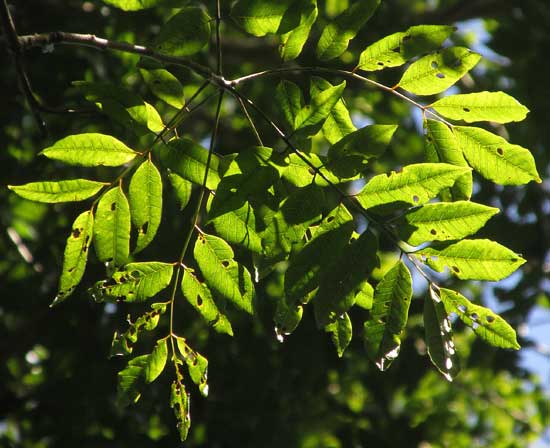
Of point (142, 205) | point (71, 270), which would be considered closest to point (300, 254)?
point (142, 205)

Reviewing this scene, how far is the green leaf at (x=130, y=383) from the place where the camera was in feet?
5.48

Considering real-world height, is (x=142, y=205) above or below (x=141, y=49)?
below

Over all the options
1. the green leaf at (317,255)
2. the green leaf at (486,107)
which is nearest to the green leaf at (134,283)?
the green leaf at (317,255)

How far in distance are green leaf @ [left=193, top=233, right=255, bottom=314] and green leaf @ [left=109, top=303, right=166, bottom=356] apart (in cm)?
17

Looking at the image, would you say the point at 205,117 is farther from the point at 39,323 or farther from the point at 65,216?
the point at 39,323

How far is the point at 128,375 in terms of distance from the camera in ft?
5.51

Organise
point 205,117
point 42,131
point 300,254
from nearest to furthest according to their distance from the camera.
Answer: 1. point 300,254
2. point 42,131
3. point 205,117

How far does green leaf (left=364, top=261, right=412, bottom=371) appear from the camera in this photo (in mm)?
1600

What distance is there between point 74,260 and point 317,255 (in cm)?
57

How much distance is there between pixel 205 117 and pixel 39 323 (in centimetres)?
171

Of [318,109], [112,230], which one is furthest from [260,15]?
[112,230]

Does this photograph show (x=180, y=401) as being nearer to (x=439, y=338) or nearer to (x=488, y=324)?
(x=439, y=338)

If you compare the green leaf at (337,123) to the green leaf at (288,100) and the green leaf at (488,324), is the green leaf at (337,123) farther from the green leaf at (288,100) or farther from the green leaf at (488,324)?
the green leaf at (488,324)

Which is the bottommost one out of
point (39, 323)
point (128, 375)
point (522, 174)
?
point (39, 323)
